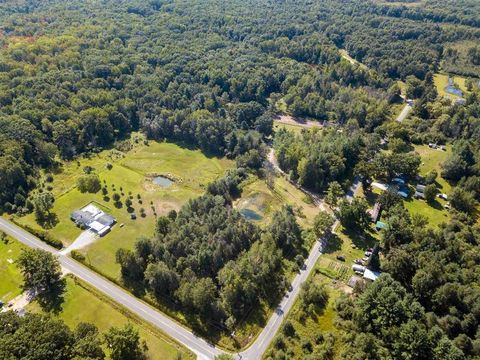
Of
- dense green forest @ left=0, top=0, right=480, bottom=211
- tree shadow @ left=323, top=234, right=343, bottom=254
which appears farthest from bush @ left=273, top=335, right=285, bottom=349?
dense green forest @ left=0, top=0, right=480, bottom=211

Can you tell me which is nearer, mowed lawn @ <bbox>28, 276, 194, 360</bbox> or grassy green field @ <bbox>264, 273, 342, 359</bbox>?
grassy green field @ <bbox>264, 273, 342, 359</bbox>

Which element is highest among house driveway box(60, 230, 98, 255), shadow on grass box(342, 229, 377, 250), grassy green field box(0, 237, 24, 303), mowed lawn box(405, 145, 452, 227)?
grassy green field box(0, 237, 24, 303)

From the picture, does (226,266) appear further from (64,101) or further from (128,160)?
(64,101)

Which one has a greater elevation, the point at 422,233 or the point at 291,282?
the point at 422,233

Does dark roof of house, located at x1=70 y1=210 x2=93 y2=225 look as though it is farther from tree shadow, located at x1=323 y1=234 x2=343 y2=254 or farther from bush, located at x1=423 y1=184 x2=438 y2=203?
bush, located at x1=423 y1=184 x2=438 y2=203

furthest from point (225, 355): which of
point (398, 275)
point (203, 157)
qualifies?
point (203, 157)

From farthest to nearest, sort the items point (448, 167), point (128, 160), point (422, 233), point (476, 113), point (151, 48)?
point (151, 48) → point (476, 113) → point (128, 160) → point (448, 167) → point (422, 233)

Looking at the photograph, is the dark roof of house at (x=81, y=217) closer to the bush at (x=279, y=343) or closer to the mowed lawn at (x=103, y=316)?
the mowed lawn at (x=103, y=316)

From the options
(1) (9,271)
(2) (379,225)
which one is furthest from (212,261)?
(1) (9,271)
